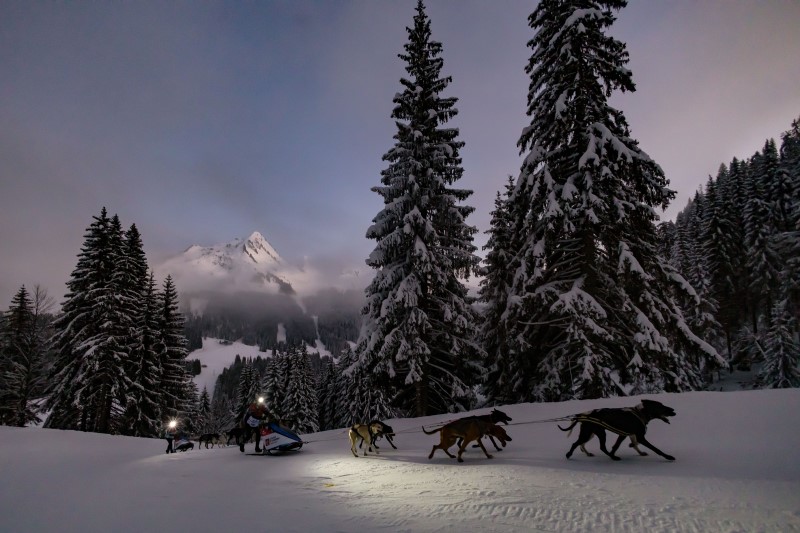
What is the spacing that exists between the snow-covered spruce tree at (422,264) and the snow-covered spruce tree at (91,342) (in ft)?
65.3

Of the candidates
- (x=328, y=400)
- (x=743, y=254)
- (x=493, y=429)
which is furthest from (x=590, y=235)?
(x=328, y=400)

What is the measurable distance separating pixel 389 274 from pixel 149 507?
471 inches

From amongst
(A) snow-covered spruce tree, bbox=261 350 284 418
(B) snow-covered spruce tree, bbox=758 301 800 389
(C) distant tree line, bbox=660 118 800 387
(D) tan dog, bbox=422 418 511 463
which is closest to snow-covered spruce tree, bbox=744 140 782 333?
(C) distant tree line, bbox=660 118 800 387

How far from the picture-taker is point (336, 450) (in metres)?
11.1

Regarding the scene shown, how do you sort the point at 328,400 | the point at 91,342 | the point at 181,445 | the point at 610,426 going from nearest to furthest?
1. the point at 610,426
2. the point at 181,445
3. the point at 91,342
4. the point at 328,400

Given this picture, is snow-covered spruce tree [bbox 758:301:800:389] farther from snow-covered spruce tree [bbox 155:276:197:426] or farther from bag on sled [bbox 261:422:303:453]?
snow-covered spruce tree [bbox 155:276:197:426]

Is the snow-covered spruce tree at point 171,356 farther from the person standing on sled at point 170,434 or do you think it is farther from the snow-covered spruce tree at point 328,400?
the snow-covered spruce tree at point 328,400

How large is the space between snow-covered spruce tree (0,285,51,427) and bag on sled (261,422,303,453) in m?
28.4

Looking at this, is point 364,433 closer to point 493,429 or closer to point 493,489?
point 493,429

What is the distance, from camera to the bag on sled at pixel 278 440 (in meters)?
11.1

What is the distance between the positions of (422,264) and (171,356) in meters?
30.0

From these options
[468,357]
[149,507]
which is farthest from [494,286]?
[149,507]

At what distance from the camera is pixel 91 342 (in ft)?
80.6

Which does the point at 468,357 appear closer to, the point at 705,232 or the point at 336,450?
the point at 336,450
